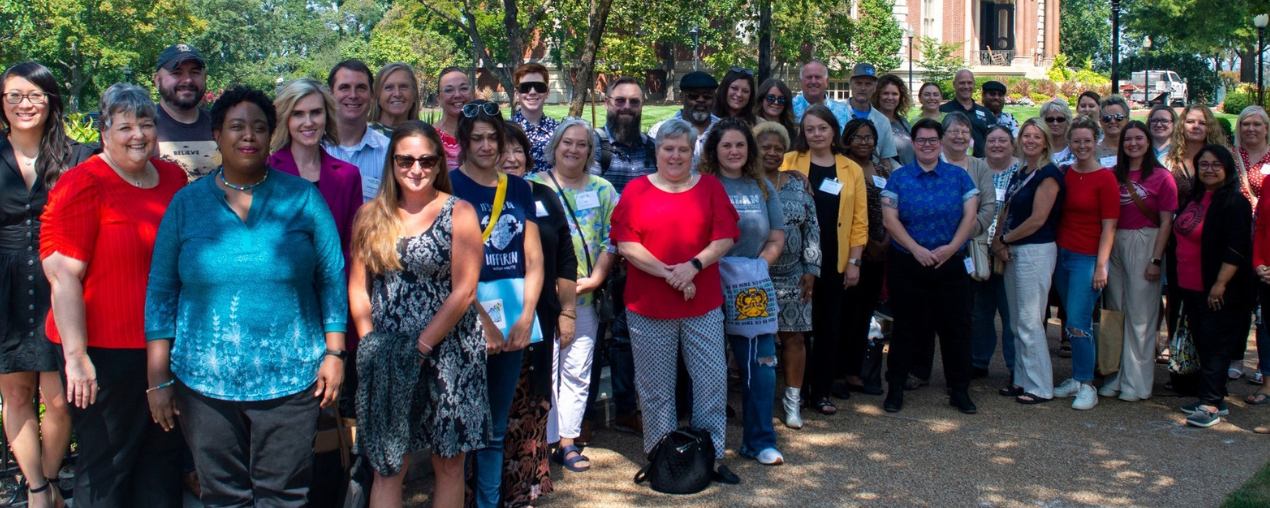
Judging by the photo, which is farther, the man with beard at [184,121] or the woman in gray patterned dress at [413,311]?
the man with beard at [184,121]

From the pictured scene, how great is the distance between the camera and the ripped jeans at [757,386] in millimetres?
5621

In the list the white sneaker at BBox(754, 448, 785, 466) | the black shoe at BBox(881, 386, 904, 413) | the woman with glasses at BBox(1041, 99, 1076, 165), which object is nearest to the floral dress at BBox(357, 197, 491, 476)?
the white sneaker at BBox(754, 448, 785, 466)

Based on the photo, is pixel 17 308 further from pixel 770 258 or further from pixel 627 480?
pixel 770 258

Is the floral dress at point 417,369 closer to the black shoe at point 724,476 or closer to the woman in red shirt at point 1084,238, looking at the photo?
the black shoe at point 724,476

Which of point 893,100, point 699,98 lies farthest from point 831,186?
point 893,100

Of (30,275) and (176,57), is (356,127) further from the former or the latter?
(30,275)

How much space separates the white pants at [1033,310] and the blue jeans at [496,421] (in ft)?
12.9

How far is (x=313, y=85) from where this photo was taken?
460 cm

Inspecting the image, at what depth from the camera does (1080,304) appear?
6965mm

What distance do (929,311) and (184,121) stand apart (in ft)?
15.1

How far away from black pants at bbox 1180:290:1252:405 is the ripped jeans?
9.77 ft

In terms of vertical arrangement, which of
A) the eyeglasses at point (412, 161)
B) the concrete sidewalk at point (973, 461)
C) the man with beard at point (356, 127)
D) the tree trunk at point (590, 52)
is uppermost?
the tree trunk at point (590, 52)

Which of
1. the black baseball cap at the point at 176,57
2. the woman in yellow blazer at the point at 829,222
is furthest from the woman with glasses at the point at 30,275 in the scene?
the woman in yellow blazer at the point at 829,222

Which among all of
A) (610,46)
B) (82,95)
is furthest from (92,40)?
(610,46)
